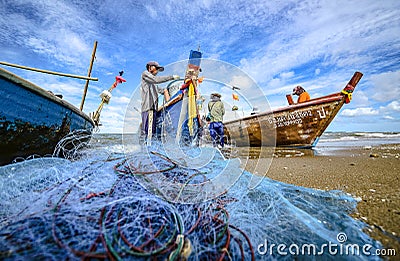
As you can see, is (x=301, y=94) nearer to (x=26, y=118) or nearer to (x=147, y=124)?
(x=147, y=124)

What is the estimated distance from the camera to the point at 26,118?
10.7 ft

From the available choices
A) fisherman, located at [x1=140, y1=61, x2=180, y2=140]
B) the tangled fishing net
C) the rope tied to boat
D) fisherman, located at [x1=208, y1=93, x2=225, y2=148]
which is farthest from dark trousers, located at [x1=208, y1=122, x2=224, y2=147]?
the tangled fishing net

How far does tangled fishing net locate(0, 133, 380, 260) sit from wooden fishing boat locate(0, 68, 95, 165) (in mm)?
1597

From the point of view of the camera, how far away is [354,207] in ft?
5.41

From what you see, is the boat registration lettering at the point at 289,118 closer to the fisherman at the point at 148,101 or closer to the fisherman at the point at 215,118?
the fisherman at the point at 215,118

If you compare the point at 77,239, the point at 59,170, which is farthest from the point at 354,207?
the point at 59,170

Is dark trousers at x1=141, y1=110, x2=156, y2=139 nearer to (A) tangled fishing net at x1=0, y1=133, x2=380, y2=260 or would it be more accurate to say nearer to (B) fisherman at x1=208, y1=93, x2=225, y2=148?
(A) tangled fishing net at x1=0, y1=133, x2=380, y2=260

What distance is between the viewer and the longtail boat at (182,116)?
4859mm

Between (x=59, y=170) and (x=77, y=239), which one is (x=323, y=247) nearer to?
(x=77, y=239)

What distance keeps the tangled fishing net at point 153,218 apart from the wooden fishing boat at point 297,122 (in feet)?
19.4

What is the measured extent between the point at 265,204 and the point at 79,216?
4.92 feet

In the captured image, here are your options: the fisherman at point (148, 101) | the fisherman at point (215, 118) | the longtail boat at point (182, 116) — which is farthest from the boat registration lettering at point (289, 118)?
the fisherman at point (148, 101)

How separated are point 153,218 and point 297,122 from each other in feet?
24.6

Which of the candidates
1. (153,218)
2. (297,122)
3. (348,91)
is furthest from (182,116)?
(348,91)
